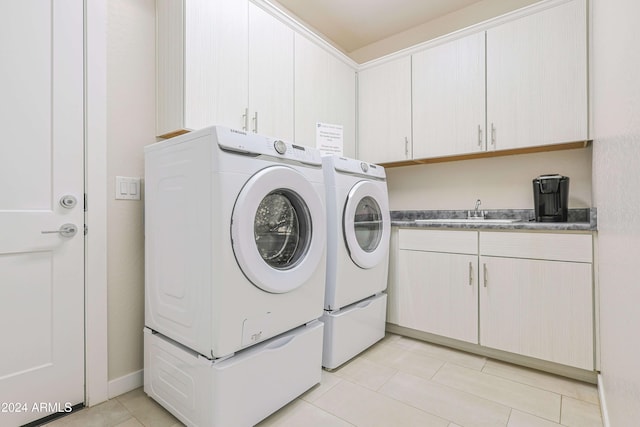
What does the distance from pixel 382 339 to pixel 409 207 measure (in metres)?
1.17

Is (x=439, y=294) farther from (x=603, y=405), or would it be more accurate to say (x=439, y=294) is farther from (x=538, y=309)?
(x=603, y=405)

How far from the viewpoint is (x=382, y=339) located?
2262 millimetres

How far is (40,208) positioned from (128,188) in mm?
362

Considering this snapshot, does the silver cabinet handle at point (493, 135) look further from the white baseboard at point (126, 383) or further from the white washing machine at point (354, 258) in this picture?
the white baseboard at point (126, 383)

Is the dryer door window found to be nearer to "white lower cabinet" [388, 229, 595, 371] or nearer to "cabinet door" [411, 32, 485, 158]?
"white lower cabinet" [388, 229, 595, 371]

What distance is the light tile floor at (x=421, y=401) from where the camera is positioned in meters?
1.37

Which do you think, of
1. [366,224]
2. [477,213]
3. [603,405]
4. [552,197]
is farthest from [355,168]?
[603,405]

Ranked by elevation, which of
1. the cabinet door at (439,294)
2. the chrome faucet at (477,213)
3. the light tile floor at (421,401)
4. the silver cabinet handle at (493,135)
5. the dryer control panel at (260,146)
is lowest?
the light tile floor at (421,401)

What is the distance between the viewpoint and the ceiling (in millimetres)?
2449

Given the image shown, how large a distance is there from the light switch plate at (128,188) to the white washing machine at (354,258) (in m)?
1.02

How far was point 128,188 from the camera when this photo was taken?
162cm

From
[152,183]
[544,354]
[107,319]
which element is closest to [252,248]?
[152,183]

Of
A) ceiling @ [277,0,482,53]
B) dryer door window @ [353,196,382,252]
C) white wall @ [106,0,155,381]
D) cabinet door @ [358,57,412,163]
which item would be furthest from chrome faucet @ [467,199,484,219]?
white wall @ [106,0,155,381]

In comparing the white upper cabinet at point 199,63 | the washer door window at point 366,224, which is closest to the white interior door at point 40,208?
the white upper cabinet at point 199,63
